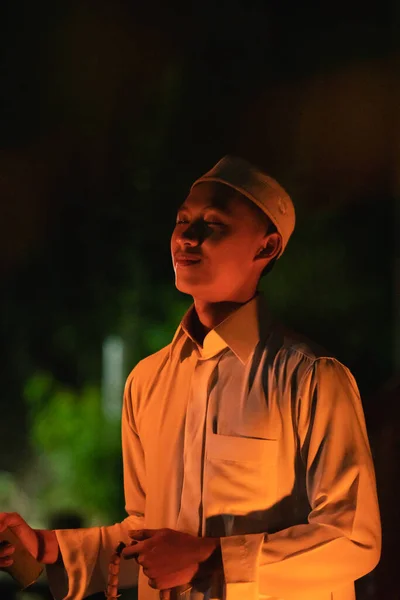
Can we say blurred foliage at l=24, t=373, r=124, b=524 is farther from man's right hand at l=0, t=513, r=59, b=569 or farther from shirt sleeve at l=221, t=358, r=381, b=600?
shirt sleeve at l=221, t=358, r=381, b=600

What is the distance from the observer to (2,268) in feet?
8.54

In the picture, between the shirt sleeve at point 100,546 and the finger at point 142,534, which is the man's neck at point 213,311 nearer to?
the shirt sleeve at point 100,546

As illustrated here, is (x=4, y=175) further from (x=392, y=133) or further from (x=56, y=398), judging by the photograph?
(x=392, y=133)

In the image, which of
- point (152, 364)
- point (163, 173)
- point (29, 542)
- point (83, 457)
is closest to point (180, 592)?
point (29, 542)

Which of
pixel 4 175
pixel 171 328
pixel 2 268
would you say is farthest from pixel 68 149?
pixel 171 328

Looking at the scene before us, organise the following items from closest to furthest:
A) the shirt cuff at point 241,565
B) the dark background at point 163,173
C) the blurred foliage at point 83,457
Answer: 1. the shirt cuff at point 241,565
2. the dark background at point 163,173
3. the blurred foliage at point 83,457

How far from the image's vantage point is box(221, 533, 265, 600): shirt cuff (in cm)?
175

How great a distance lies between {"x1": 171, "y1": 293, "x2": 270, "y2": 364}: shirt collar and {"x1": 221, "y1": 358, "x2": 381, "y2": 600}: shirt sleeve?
0.18m

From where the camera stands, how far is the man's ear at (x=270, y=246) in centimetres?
202

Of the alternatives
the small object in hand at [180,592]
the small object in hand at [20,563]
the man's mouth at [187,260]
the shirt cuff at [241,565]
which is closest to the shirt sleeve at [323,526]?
the shirt cuff at [241,565]

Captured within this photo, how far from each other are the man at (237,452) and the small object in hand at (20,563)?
0.02m

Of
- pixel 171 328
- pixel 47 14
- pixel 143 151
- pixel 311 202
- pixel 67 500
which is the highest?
pixel 47 14

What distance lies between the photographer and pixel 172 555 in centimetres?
176

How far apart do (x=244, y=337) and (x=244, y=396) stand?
15 centimetres
